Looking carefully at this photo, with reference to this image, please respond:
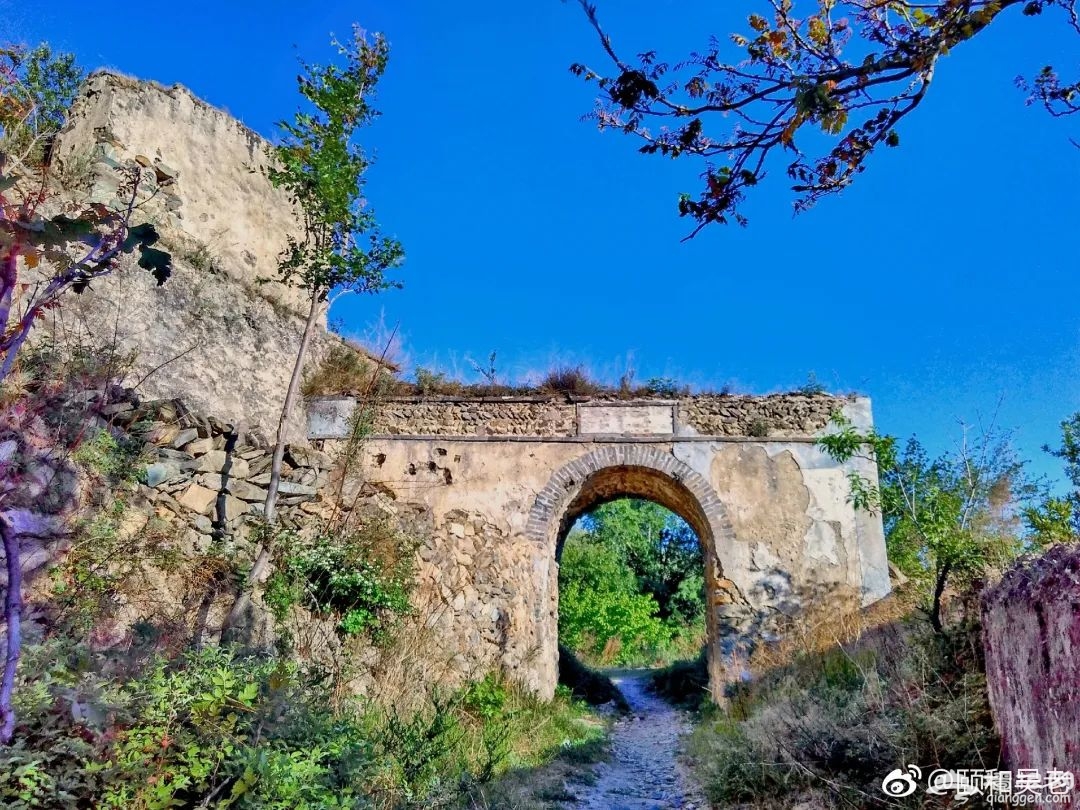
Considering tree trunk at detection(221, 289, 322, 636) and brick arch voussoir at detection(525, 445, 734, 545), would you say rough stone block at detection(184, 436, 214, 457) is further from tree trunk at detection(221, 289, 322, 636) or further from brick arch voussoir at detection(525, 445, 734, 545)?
brick arch voussoir at detection(525, 445, 734, 545)

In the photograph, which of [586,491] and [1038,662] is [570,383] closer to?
[586,491]

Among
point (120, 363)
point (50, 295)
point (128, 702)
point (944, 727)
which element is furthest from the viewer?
point (120, 363)

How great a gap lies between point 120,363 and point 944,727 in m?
7.63

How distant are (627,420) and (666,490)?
133 centimetres

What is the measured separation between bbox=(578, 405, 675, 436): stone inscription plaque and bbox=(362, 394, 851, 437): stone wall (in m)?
0.01

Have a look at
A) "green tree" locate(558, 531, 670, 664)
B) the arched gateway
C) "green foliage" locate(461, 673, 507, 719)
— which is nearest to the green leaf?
"green foliage" locate(461, 673, 507, 719)

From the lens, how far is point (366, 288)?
26.8 ft

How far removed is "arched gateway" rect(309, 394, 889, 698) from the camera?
877 centimetres

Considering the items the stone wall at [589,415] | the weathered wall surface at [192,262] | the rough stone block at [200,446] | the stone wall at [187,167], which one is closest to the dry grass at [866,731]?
the stone wall at [589,415]

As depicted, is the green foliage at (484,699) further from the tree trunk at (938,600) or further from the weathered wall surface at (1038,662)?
the weathered wall surface at (1038,662)

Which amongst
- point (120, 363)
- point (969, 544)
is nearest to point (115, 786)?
point (120, 363)

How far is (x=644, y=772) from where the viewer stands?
682 cm

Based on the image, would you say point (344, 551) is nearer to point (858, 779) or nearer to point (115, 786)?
point (115, 786)

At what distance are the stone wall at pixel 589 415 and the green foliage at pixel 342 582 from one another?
2274mm
